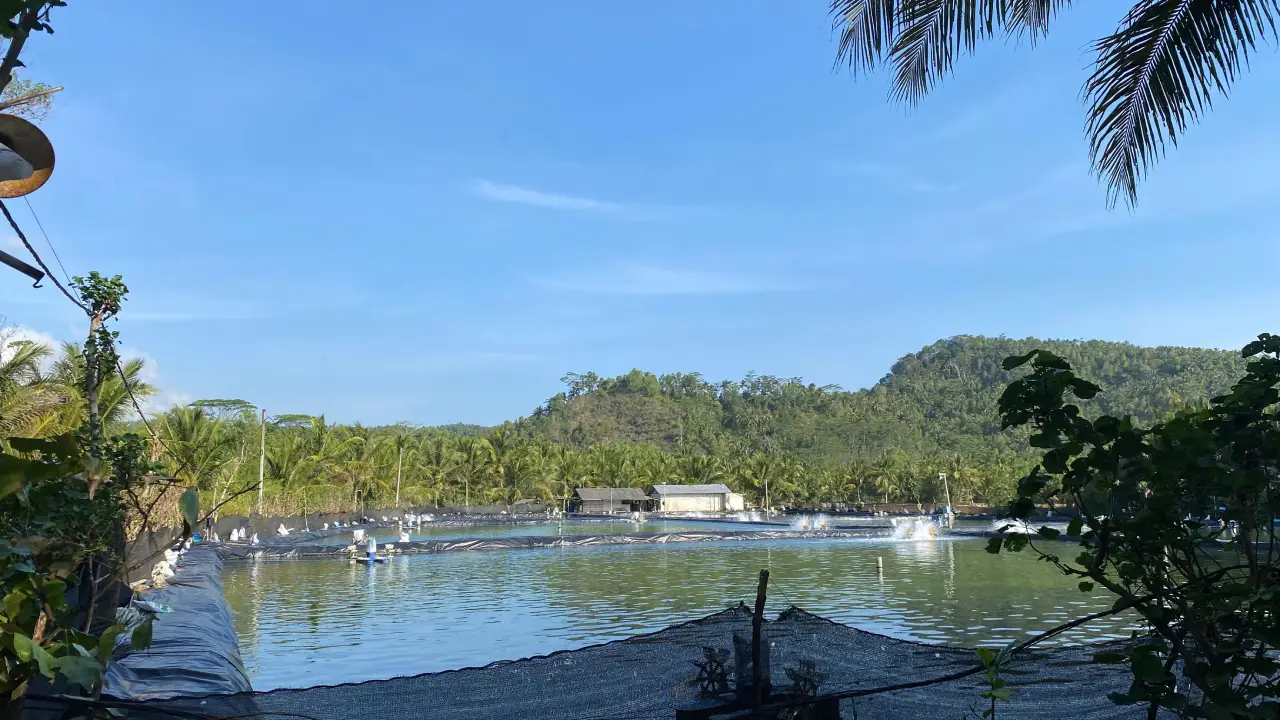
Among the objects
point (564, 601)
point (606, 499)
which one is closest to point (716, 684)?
point (564, 601)

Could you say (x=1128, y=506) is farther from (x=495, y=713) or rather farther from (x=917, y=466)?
(x=917, y=466)

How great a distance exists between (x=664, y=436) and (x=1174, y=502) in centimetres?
12802

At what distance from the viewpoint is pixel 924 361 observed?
154 meters

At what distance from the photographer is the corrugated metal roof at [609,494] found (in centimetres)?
5916

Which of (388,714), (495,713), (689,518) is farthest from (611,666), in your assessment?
(689,518)

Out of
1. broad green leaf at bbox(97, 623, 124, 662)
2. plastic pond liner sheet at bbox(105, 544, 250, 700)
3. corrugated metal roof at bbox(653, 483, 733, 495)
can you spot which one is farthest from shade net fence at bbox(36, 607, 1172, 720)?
corrugated metal roof at bbox(653, 483, 733, 495)

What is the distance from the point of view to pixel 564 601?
17.9 metres

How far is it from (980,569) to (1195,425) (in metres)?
23.2

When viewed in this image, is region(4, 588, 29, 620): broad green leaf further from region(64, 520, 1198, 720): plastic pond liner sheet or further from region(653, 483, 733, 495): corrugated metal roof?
region(653, 483, 733, 495): corrugated metal roof

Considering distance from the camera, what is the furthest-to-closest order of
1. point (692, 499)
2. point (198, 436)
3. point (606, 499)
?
point (692, 499) < point (606, 499) < point (198, 436)

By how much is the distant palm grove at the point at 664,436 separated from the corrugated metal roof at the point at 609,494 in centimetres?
215

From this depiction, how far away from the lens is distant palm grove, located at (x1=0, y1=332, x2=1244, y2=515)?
24969mm

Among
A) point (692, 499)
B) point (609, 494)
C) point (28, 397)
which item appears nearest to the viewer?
point (28, 397)

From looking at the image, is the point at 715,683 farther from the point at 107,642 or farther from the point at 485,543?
the point at 485,543
